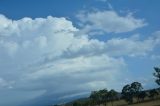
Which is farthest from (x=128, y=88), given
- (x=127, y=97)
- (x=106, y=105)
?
(x=106, y=105)

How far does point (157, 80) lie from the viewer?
160125mm

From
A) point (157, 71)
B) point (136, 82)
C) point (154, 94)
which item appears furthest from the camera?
point (136, 82)

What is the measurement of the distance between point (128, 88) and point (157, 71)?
27.1 meters

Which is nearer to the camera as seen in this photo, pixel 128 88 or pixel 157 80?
pixel 157 80

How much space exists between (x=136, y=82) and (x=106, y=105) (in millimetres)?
19882

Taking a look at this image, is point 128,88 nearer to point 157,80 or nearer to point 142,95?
point 142,95

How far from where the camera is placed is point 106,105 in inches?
7741

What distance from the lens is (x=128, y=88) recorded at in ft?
604

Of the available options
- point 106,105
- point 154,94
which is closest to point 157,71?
point 154,94

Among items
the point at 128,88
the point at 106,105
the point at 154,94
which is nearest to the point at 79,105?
the point at 106,105

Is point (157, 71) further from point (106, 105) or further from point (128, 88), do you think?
point (106, 105)

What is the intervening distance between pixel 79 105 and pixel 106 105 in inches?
508

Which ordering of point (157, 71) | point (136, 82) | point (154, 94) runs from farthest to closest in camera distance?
point (136, 82)
point (154, 94)
point (157, 71)

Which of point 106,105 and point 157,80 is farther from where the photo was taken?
point 106,105
